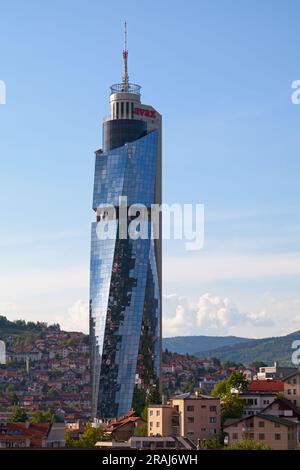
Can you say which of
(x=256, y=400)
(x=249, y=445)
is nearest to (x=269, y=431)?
(x=249, y=445)

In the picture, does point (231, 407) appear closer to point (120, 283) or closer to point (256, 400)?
point (256, 400)

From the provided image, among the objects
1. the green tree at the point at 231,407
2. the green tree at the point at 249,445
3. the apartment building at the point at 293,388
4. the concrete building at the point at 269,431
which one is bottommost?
the green tree at the point at 249,445

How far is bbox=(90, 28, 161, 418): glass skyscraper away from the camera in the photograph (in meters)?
193

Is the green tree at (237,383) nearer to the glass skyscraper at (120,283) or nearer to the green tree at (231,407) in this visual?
the green tree at (231,407)

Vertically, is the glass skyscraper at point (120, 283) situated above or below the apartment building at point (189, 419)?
above

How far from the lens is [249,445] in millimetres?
97812

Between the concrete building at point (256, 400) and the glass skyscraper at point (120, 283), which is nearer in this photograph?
the concrete building at point (256, 400)

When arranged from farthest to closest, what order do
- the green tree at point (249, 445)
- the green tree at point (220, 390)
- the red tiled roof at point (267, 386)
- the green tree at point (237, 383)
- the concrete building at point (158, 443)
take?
1. the green tree at point (237, 383)
2. the green tree at point (220, 390)
3. the red tiled roof at point (267, 386)
4. the concrete building at point (158, 443)
5. the green tree at point (249, 445)

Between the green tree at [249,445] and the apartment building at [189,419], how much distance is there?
11.9m

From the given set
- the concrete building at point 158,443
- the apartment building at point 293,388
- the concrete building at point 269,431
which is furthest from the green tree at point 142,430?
the apartment building at point 293,388

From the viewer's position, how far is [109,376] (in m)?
195

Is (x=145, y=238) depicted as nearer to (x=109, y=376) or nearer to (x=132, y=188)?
(x=132, y=188)

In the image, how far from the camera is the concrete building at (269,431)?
108m
